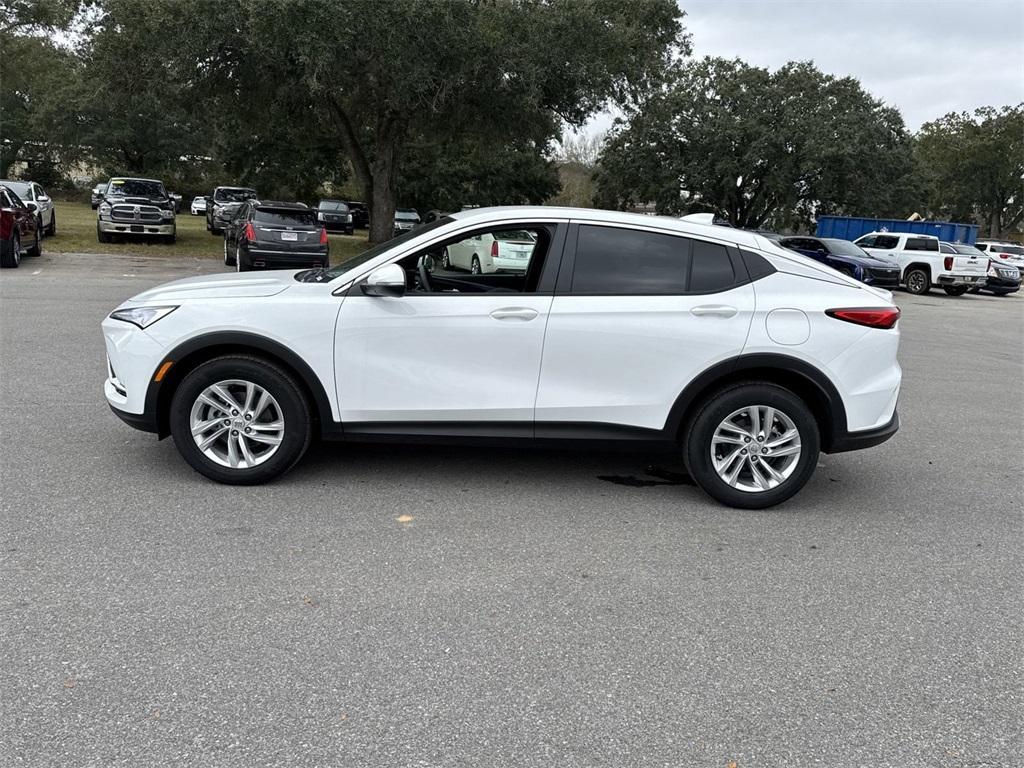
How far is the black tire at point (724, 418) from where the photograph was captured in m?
4.77

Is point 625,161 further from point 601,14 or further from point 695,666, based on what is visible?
point 695,666

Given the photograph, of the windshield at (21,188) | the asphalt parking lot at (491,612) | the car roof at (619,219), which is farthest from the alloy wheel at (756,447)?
the windshield at (21,188)

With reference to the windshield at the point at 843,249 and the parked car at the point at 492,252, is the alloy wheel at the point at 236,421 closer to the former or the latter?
the parked car at the point at 492,252

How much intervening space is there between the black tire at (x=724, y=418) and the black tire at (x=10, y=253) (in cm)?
1566

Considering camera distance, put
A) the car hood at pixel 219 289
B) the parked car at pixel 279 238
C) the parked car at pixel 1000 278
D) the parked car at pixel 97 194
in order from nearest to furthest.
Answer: the car hood at pixel 219 289
the parked car at pixel 279 238
the parked car at pixel 97 194
the parked car at pixel 1000 278

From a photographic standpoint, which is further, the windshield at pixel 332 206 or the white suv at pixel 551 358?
the windshield at pixel 332 206

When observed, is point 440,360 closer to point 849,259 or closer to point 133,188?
point 849,259

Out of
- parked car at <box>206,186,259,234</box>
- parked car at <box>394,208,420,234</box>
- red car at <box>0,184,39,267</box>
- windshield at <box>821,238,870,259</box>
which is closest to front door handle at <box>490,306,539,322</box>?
red car at <box>0,184,39,267</box>

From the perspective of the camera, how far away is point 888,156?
1511 inches

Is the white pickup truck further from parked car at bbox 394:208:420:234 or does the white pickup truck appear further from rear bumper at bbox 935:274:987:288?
parked car at bbox 394:208:420:234

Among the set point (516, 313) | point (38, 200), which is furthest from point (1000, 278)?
point (38, 200)

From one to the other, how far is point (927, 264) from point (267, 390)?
978 inches

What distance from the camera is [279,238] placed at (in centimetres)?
1733

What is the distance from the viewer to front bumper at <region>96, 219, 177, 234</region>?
73.2 feet
